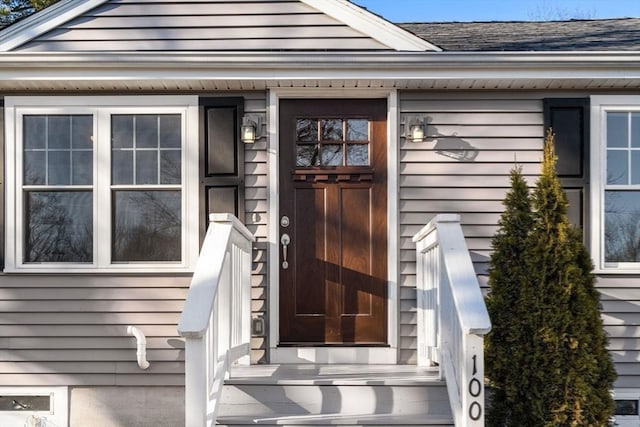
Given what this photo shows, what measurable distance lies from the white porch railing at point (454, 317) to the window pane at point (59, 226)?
8.04ft

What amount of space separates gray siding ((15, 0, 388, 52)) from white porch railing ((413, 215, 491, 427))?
1.69m

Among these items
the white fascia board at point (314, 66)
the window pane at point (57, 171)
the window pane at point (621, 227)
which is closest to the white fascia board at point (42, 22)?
the white fascia board at point (314, 66)

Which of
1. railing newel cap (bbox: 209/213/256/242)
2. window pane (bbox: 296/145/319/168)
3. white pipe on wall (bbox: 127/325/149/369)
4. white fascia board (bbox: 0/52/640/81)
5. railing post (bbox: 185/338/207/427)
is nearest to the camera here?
railing post (bbox: 185/338/207/427)

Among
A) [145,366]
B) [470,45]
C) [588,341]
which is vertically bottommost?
[145,366]

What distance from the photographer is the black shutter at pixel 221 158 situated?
484cm

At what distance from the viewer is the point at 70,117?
16.0ft

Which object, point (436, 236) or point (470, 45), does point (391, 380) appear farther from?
point (470, 45)

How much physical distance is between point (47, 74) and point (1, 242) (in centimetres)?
129

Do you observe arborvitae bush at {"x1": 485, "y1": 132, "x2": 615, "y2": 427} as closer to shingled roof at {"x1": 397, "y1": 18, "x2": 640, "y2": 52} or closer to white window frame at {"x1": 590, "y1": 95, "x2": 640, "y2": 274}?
white window frame at {"x1": 590, "y1": 95, "x2": 640, "y2": 274}

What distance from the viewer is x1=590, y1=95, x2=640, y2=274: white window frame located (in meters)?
4.78

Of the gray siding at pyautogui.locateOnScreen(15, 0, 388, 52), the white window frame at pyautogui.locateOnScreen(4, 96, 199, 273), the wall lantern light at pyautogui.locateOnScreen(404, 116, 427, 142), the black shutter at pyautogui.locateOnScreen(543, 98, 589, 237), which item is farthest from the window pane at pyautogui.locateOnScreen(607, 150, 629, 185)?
the white window frame at pyautogui.locateOnScreen(4, 96, 199, 273)

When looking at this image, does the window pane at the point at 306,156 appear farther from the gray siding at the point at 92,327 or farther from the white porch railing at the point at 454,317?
the white porch railing at the point at 454,317

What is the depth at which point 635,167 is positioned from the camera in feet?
15.8

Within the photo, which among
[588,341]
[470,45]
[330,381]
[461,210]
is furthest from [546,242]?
[470,45]
